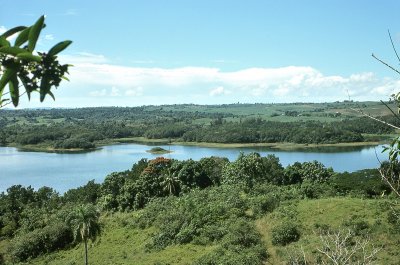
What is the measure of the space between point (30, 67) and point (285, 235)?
2683 cm

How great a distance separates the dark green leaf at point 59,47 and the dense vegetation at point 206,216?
19040 mm

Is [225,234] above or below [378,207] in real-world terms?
below

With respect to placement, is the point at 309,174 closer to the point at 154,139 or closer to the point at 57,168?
the point at 57,168

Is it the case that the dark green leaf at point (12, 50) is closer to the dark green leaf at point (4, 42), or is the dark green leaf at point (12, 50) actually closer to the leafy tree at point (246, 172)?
the dark green leaf at point (4, 42)

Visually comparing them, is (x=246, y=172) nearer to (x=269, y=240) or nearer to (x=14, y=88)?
(x=269, y=240)

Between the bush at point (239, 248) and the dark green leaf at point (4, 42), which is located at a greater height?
the dark green leaf at point (4, 42)

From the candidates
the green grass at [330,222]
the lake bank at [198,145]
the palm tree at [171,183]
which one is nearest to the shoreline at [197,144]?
the lake bank at [198,145]

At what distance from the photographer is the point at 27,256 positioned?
109 feet

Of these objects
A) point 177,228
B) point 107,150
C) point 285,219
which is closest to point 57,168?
point 107,150

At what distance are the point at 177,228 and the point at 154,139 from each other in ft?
340

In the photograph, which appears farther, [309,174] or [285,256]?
[309,174]

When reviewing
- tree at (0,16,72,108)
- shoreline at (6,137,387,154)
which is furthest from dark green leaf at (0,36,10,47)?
shoreline at (6,137,387,154)

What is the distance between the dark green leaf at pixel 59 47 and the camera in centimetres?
180

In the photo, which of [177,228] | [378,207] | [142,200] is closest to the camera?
[378,207]
